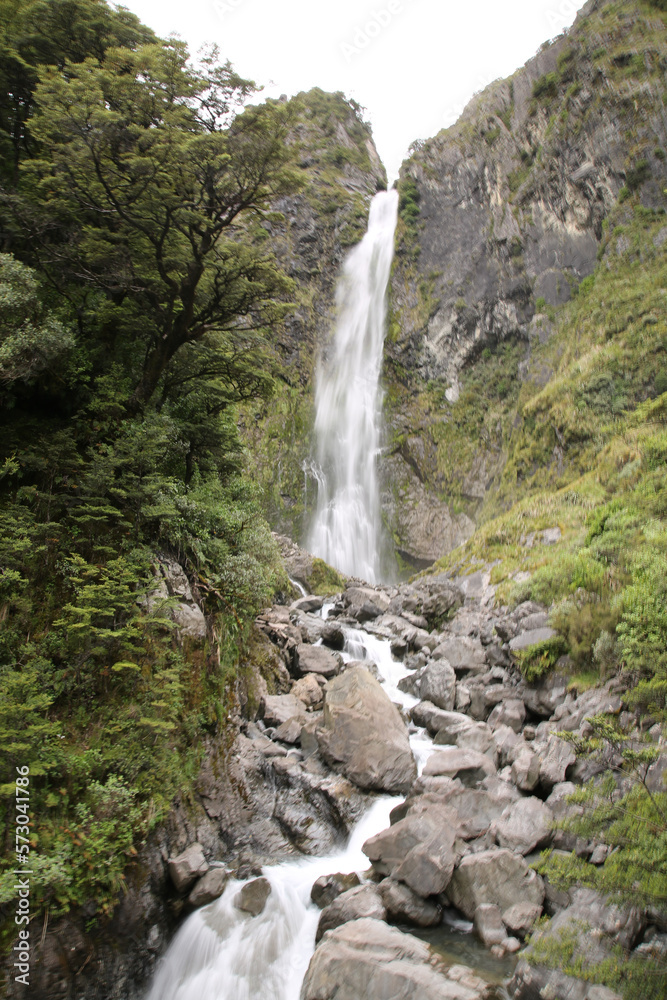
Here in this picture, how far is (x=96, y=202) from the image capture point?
27.3 ft

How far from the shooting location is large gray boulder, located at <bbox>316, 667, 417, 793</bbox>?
274 inches

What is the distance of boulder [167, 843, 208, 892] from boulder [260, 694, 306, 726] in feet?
9.20

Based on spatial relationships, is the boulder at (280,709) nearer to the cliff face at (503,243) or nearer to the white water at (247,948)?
the white water at (247,948)

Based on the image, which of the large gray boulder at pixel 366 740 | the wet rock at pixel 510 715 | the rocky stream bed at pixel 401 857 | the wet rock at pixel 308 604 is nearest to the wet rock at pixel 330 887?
the rocky stream bed at pixel 401 857

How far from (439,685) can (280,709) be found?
126 inches

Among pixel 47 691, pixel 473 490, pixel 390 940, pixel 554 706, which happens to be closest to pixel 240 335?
pixel 47 691

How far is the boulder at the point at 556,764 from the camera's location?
6.02 m

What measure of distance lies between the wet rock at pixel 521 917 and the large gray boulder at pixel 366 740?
7.95ft

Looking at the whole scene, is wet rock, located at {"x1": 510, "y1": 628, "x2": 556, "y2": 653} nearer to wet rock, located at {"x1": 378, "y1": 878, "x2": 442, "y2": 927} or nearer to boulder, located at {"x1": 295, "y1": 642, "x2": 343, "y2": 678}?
boulder, located at {"x1": 295, "y1": 642, "x2": 343, "y2": 678}

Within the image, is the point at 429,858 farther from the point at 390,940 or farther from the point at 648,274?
the point at 648,274

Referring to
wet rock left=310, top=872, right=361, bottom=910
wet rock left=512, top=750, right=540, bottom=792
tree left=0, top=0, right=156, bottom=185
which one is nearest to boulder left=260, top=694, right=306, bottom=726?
wet rock left=310, top=872, right=361, bottom=910

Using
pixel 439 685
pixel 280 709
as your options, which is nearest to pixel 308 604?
pixel 439 685

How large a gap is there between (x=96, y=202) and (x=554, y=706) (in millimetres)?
10841

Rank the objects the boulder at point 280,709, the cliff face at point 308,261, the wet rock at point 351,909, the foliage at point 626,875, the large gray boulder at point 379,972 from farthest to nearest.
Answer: the cliff face at point 308,261 < the boulder at point 280,709 < the wet rock at point 351,909 < the large gray boulder at point 379,972 < the foliage at point 626,875
